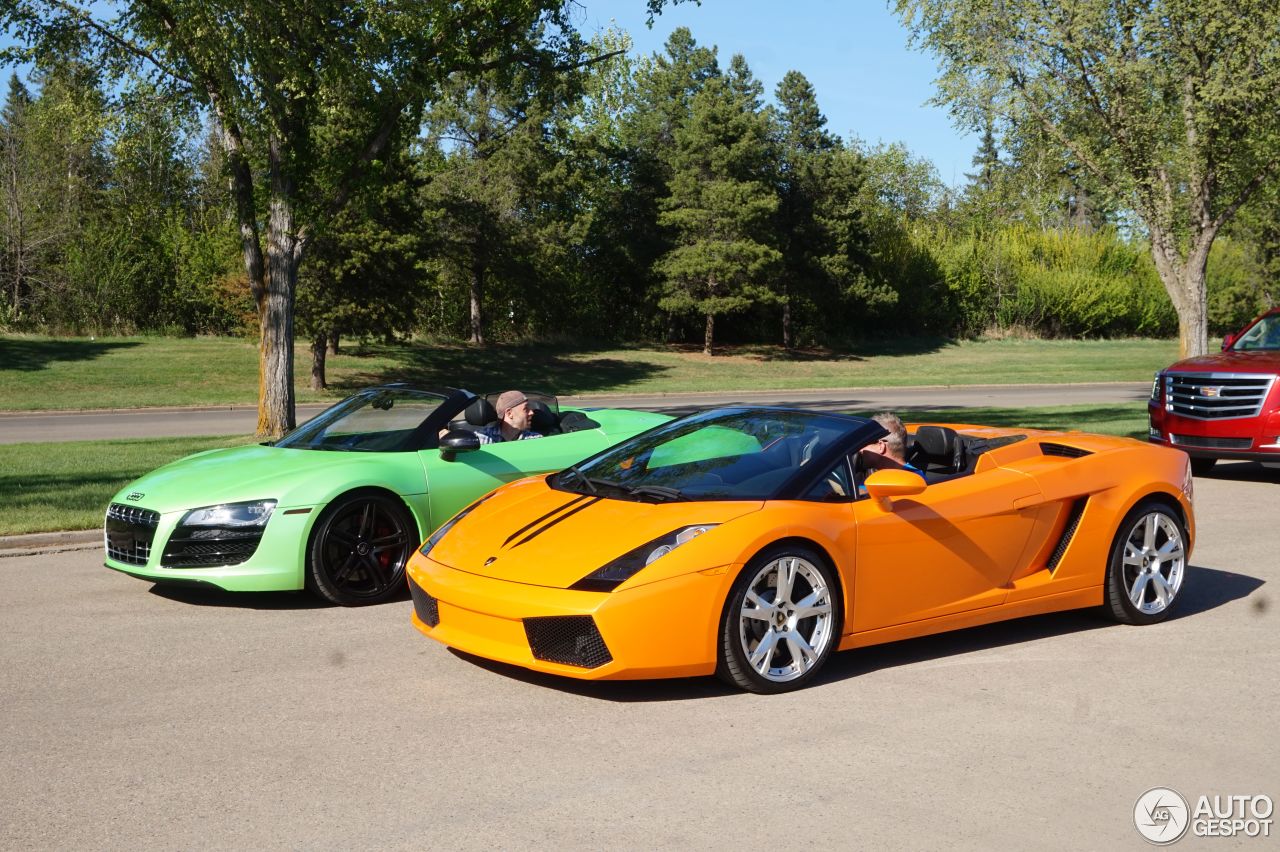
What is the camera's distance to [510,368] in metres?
42.2

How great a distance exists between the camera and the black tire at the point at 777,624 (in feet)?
17.9

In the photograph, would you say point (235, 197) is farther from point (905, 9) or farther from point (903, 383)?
point (903, 383)

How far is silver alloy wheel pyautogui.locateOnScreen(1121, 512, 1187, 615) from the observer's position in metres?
6.96

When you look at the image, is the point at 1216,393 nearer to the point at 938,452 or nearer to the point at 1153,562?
the point at 1153,562

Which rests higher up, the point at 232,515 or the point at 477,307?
the point at 477,307

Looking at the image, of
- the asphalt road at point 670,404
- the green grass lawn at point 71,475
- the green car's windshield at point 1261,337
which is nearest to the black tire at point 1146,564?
the green grass lawn at point 71,475

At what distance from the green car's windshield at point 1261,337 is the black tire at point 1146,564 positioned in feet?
28.3

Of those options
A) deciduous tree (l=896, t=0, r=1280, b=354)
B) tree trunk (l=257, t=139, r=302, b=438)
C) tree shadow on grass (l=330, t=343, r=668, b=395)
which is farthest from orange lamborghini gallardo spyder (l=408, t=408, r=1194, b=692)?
tree shadow on grass (l=330, t=343, r=668, b=395)

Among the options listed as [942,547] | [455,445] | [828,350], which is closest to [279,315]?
[455,445]

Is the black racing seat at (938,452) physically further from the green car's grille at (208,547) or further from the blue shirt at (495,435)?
the green car's grille at (208,547)

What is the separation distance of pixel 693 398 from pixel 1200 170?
1379cm

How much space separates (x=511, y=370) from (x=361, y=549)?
34.4 m

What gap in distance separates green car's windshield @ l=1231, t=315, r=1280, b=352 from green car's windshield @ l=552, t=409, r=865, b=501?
10.2m

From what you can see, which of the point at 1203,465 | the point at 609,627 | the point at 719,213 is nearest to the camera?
the point at 609,627
